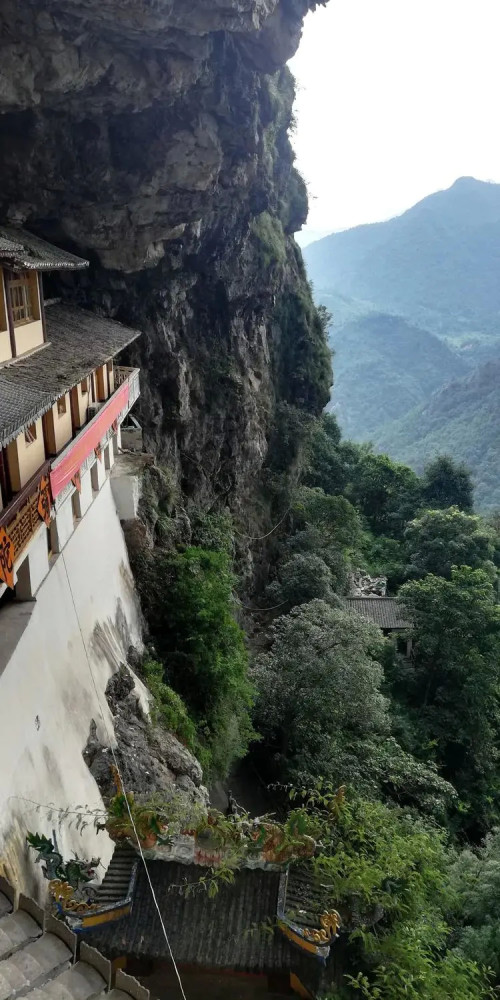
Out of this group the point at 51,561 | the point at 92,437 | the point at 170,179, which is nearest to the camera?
the point at 51,561

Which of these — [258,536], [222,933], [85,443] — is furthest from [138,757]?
[258,536]

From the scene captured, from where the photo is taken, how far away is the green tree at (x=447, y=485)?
38.0 meters

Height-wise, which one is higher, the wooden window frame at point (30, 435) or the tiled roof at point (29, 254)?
the tiled roof at point (29, 254)

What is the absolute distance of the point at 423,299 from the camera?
13612 centimetres

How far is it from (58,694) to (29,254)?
833cm

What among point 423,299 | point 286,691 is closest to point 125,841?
point 286,691

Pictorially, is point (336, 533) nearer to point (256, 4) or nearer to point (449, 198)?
point (256, 4)

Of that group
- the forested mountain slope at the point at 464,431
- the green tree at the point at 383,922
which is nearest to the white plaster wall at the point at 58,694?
the green tree at the point at 383,922

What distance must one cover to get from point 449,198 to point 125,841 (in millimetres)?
174744

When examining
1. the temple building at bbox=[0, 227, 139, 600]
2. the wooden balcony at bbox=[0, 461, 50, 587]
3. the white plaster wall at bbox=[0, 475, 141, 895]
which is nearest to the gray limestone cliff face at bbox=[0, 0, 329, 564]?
the temple building at bbox=[0, 227, 139, 600]

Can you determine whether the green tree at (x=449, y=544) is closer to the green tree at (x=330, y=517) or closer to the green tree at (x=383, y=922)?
Answer: the green tree at (x=330, y=517)

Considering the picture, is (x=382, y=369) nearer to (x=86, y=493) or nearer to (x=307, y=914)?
(x=86, y=493)

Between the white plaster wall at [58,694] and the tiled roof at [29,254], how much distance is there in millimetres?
4907

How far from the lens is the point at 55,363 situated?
35.5ft
